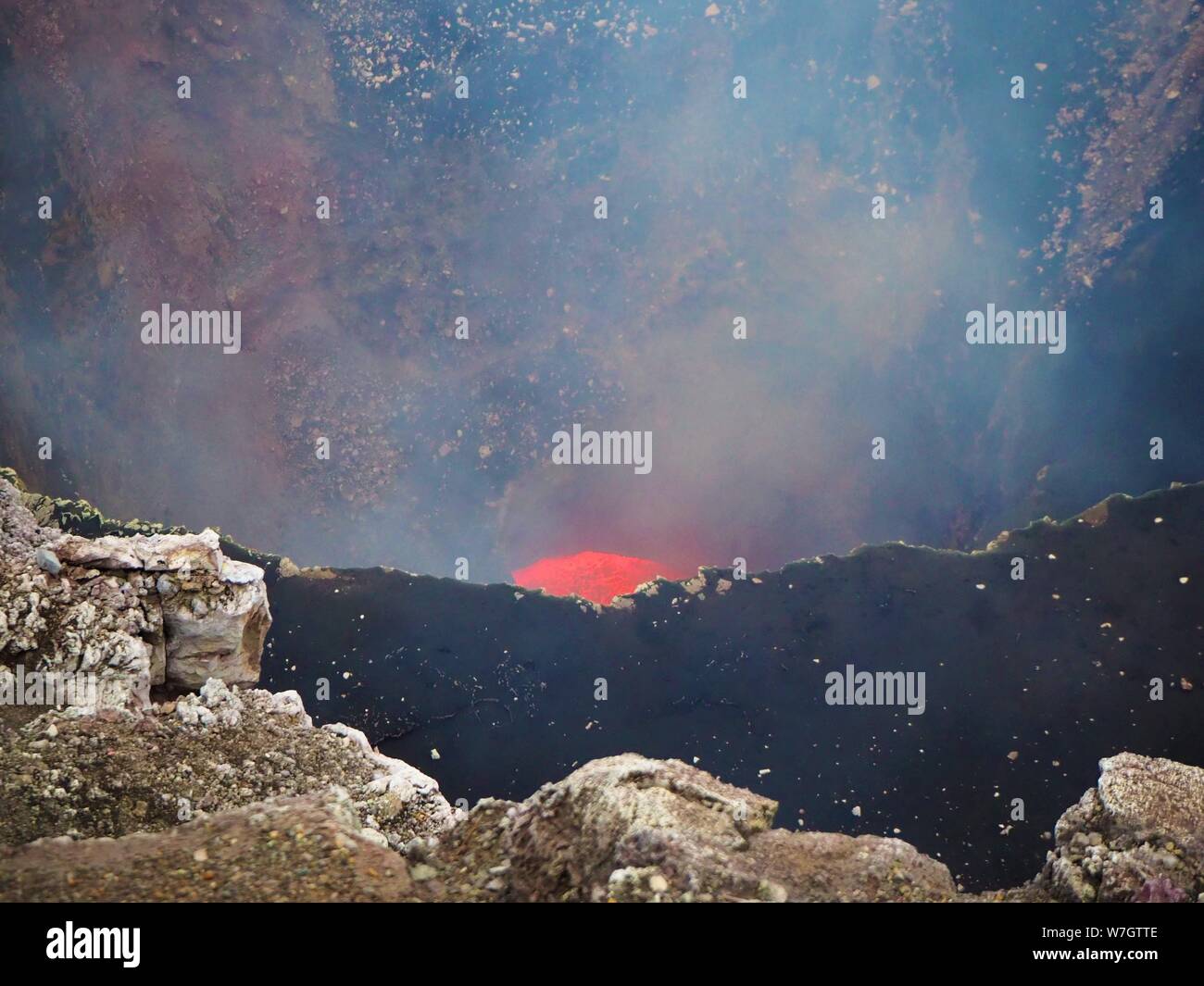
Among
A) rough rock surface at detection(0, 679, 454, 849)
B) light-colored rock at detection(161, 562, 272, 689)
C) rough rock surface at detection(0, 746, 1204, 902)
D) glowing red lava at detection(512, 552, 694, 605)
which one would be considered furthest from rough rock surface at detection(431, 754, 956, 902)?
glowing red lava at detection(512, 552, 694, 605)

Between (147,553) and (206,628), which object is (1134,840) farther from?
(147,553)

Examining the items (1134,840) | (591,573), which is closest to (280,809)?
(1134,840)

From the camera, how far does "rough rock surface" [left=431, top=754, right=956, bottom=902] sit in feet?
16.2

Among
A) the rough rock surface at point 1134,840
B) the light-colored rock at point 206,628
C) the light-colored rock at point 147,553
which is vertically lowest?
the rough rock surface at point 1134,840

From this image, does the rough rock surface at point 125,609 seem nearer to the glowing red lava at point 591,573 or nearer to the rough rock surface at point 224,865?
the rough rock surface at point 224,865

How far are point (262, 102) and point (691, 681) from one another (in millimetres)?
11436

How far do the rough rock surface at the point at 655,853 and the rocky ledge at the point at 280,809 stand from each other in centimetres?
1

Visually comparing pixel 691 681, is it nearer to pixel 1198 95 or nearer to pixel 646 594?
pixel 646 594

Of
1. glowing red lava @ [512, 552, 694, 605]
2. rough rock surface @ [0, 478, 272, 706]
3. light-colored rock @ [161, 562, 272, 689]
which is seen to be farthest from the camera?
glowing red lava @ [512, 552, 694, 605]

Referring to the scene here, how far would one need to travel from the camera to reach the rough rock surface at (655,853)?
194 inches

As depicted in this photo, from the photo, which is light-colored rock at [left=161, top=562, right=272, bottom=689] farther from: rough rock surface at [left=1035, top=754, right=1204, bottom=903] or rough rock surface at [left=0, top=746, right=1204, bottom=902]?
rough rock surface at [left=1035, top=754, right=1204, bottom=903]

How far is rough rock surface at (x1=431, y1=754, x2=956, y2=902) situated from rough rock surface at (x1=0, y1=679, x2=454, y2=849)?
2.56 feet

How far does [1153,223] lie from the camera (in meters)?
13.7

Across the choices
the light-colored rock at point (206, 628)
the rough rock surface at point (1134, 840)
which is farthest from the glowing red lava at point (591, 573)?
the rough rock surface at point (1134, 840)
